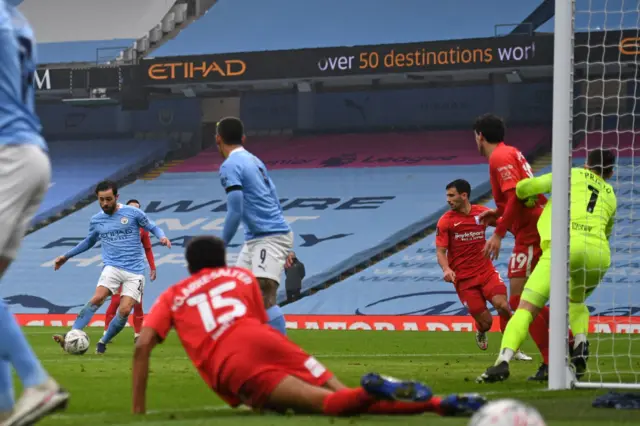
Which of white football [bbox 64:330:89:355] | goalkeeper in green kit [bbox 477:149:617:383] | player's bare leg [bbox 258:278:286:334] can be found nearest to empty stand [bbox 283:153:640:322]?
white football [bbox 64:330:89:355]

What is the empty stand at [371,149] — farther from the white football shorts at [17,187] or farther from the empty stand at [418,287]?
the white football shorts at [17,187]

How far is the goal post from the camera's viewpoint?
28.7ft

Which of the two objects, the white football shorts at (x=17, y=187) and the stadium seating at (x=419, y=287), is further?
the stadium seating at (x=419, y=287)

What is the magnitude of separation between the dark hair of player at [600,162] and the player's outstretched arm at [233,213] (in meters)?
3.05

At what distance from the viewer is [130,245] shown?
16125 mm

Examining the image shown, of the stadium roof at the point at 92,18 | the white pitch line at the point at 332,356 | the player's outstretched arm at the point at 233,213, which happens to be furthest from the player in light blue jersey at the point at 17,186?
the stadium roof at the point at 92,18

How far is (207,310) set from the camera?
6.12m

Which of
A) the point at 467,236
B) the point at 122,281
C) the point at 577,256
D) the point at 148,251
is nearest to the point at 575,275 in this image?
the point at 577,256

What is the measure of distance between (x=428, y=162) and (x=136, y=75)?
8.96 m

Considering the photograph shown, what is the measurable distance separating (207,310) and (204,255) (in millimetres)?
363

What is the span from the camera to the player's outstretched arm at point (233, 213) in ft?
29.5

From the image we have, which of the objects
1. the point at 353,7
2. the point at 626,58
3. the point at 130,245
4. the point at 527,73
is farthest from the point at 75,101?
the point at 130,245

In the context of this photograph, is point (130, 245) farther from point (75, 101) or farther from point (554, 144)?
point (75, 101)

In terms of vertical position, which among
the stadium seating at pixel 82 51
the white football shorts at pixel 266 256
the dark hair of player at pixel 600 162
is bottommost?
the white football shorts at pixel 266 256
